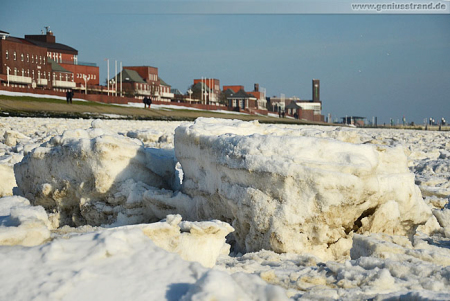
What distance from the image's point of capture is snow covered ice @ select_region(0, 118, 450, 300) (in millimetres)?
2426

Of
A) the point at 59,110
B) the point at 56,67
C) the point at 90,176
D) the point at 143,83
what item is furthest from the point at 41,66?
the point at 90,176

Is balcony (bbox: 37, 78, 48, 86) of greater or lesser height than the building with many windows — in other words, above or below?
below

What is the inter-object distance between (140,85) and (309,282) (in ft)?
274

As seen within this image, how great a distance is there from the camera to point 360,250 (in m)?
3.64

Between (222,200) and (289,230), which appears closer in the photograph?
(289,230)

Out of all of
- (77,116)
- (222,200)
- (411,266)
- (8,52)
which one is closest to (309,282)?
(411,266)

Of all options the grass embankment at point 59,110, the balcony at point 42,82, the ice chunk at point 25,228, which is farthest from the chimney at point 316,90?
the ice chunk at point 25,228

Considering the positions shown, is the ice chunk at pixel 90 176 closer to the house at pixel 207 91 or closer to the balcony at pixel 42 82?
the balcony at pixel 42 82

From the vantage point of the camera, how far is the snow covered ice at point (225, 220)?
2.43 metres

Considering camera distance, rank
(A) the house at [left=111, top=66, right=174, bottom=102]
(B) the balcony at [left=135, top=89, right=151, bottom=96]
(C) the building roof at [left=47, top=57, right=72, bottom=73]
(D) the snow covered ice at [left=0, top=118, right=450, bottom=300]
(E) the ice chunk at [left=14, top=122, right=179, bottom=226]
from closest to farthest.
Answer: (D) the snow covered ice at [left=0, top=118, right=450, bottom=300], (E) the ice chunk at [left=14, top=122, right=179, bottom=226], (C) the building roof at [left=47, top=57, right=72, bottom=73], (B) the balcony at [left=135, top=89, right=151, bottom=96], (A) the house at [left=111, top=66, right=174, bottom=102]

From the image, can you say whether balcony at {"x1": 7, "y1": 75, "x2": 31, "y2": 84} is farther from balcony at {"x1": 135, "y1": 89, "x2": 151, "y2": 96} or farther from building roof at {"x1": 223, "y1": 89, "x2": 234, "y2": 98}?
building roof at {"x1": 223, "y1": 89, "x2": 234, "y2": 98}

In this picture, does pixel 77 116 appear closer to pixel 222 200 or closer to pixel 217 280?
pixel 222 200

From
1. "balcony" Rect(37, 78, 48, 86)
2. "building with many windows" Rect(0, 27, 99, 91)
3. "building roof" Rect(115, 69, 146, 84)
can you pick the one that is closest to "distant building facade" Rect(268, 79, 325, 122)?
"building roof" Rect(115, 69, 146, 84)

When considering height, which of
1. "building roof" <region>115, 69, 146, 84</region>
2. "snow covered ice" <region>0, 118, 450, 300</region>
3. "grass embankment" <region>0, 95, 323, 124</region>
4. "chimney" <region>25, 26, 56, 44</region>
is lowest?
"snow covered ice" <region>0, 118, 450, 300</region>
